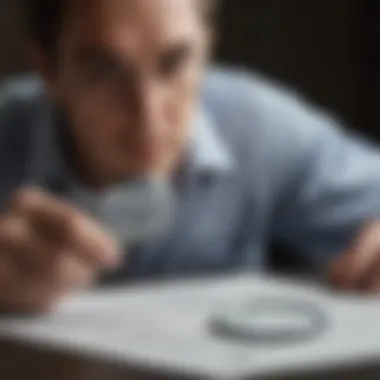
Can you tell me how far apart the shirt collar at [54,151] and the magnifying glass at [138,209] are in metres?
0.04

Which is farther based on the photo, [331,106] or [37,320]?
[331,106]


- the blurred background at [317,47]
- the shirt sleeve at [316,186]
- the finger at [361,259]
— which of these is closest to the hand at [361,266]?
the finger at [361,259]

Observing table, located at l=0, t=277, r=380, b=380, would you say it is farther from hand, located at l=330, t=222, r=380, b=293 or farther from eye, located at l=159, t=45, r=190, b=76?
eye, located at l=159, t=45, r=190, b=76

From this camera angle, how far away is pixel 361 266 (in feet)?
2.18

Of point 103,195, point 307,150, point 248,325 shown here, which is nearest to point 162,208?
point 103,195

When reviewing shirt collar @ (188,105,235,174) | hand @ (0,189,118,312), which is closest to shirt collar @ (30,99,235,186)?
shirt collar @ (188,105,235,174)

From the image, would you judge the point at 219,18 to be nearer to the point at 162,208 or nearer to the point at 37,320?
the point at 162,208

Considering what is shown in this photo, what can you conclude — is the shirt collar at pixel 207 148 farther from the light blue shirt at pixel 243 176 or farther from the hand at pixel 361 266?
the hand at pixel 361 266

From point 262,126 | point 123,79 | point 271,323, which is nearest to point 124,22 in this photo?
A: point 123,79

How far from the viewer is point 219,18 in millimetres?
877

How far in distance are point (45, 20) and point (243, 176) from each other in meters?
0.20

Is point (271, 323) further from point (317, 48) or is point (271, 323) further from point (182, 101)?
point (317, 48)

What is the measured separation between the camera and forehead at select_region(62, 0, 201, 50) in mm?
754

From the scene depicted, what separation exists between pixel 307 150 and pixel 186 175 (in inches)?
4.2
